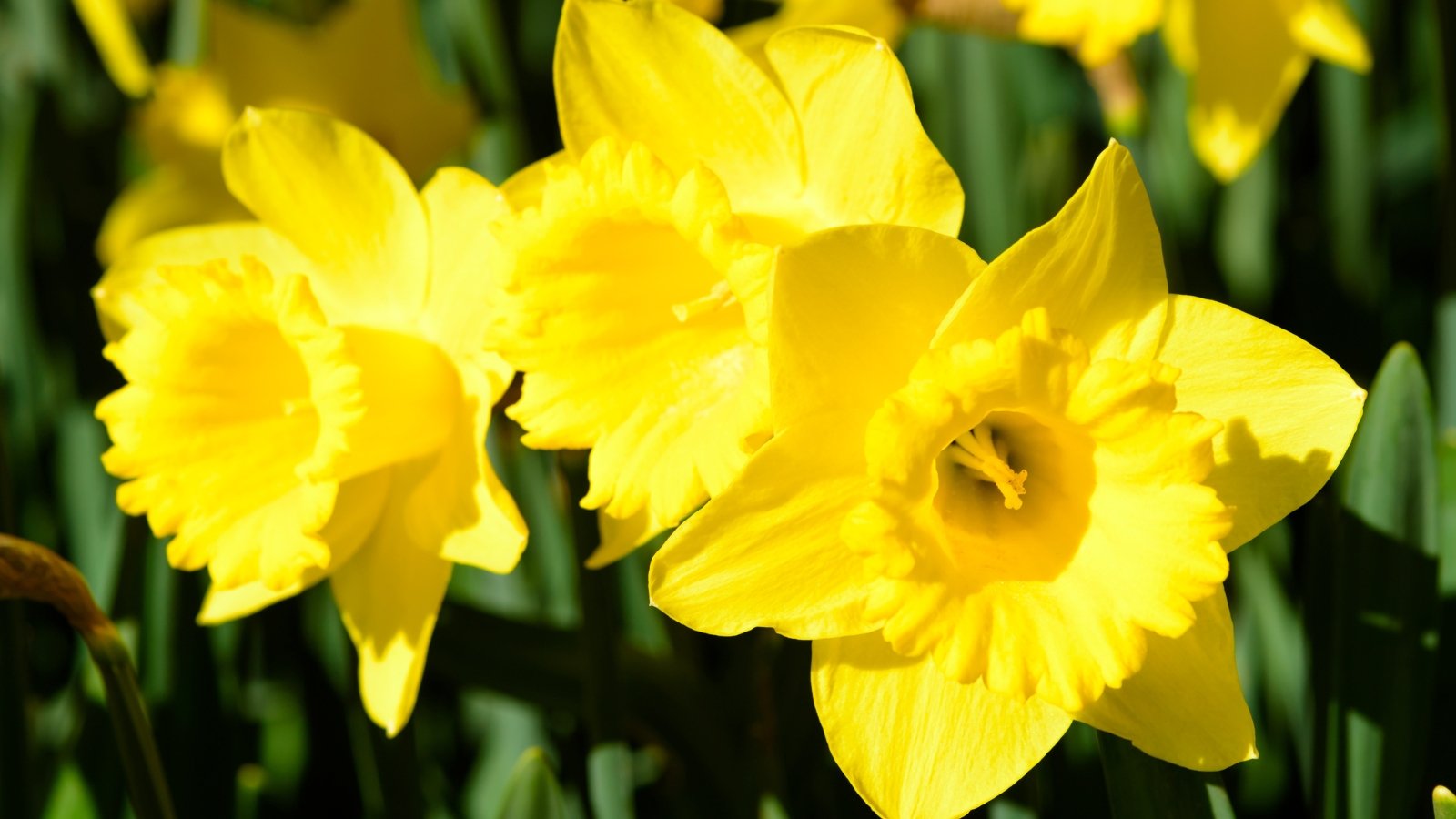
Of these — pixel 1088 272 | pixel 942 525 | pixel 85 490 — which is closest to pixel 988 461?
pixel 942 525

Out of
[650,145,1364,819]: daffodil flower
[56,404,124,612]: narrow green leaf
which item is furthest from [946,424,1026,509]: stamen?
[56,404,124,612]: narrow green leaf

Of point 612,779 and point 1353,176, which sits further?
point 1353,176

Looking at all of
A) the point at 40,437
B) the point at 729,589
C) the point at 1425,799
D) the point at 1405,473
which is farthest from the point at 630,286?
the point at 40,437

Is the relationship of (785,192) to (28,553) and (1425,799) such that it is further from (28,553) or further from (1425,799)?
(1425,799)

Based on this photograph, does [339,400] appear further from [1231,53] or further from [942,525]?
[1231,53]

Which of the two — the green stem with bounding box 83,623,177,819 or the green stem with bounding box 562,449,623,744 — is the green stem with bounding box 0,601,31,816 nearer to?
the green stem with bounding box 83,623,177,819
